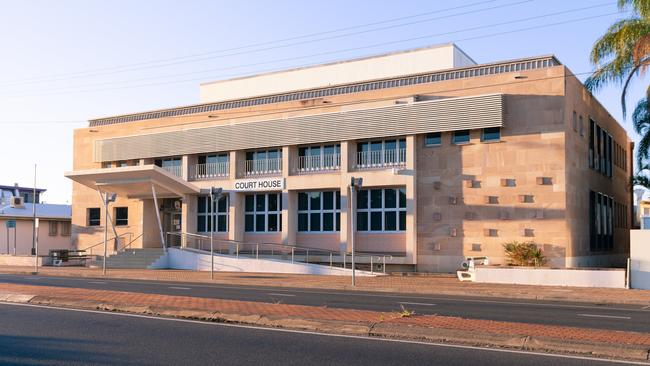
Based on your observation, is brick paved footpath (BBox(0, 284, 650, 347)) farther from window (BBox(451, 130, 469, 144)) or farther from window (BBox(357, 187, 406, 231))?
window (BBox(451, 130, 469, 144))

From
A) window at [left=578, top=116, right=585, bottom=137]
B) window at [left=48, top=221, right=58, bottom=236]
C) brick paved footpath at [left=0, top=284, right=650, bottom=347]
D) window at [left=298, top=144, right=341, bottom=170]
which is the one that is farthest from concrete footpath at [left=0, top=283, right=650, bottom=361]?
window at [left=48, top=221, right=58, bottom=236]

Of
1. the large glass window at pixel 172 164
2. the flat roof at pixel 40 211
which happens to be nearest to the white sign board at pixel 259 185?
the large glass window at pixel 172 164

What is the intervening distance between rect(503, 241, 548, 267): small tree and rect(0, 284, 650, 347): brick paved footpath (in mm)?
15698

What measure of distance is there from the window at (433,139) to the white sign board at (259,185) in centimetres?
814

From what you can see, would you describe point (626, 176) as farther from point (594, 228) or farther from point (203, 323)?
point (203, 323)

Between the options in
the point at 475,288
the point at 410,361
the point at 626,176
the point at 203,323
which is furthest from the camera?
the point at 626,176

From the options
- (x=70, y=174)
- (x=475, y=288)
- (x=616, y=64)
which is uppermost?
(x=616, y=64)

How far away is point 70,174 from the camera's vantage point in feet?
125

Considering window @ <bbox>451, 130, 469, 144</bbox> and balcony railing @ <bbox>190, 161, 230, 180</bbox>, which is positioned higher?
window @ <bbox>451, 130, 469, 144</bbox>

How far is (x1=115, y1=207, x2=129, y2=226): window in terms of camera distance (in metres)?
43.9

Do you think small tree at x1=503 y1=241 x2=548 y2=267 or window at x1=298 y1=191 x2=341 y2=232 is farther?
window at x1=298 y1=191 x2=341 y2=232

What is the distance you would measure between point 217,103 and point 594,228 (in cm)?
2124

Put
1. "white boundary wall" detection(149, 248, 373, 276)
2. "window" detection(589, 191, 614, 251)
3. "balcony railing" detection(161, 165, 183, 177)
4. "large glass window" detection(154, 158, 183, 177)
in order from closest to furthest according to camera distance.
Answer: "white boundary wall" detection(149, 248, 373, 276) < "window" detection(589, 191, 614, 251) < "balcony railing" detection(161, 165, 183, 177) < "large glass window" detection(154, 158, 183, 177)

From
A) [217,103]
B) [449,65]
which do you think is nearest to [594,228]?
[449,65]
